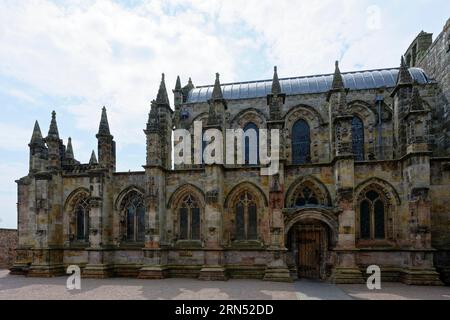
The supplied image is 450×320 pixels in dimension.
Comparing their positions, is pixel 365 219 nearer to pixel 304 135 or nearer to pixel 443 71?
pixel 304 135

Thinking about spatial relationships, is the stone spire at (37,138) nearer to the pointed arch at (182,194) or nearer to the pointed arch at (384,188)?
the pointed arch at (182,194)

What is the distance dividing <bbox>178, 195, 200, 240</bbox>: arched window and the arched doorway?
5332 millimetres

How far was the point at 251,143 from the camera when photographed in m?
25.3

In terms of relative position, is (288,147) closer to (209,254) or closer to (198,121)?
(198,121)

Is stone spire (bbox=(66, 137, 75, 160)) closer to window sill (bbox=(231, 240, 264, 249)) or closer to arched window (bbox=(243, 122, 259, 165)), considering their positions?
arched window (bbox=(243, 122, 259, 165))

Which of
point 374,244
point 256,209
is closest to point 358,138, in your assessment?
point 374,244

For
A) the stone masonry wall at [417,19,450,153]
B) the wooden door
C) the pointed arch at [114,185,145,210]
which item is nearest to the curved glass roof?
the stone masonry wall at [417,19,450,153]

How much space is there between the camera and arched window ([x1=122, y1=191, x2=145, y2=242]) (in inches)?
782

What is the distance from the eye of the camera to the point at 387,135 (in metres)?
22.8

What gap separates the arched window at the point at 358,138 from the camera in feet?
75.9

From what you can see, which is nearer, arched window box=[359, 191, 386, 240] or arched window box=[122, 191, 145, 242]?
arched window box=[359, 191, 386, 240]

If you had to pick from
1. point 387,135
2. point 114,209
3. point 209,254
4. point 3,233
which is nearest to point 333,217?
point 209,254

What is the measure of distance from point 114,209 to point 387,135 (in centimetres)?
1892

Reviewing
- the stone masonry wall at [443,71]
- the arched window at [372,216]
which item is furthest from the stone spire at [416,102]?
the stone masonry wall at [443,71]
